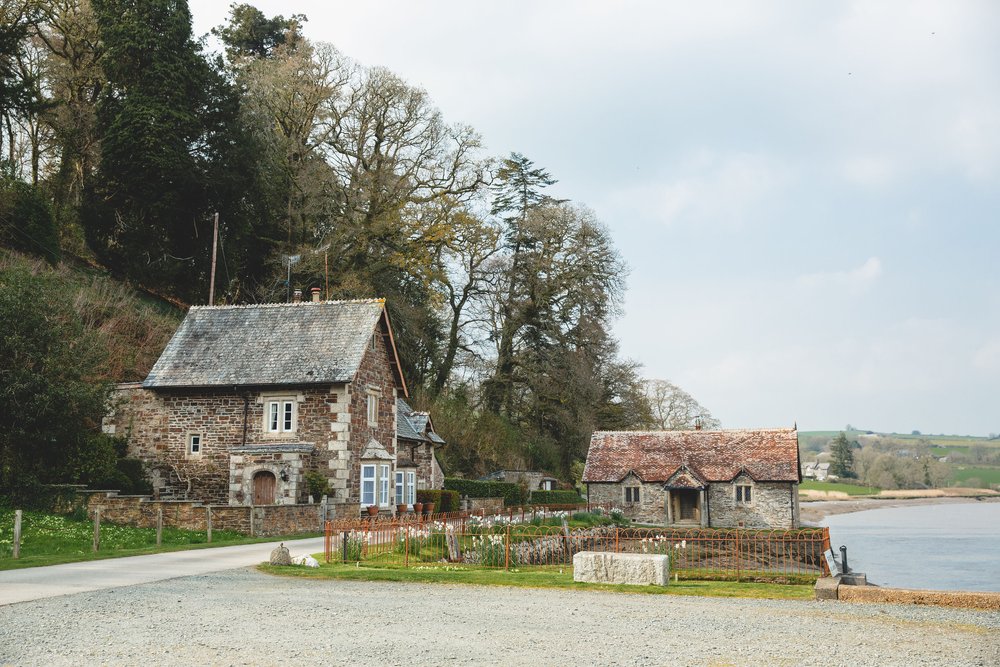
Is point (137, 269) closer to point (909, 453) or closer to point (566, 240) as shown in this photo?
point (566, 240)

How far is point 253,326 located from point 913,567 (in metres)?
27.2

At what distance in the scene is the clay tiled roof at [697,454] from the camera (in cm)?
4528

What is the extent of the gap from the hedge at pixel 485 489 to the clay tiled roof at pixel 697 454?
534cm

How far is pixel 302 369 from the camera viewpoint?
3105 cm

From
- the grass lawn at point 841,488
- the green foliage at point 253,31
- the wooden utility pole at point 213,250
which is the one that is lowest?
the grass lawn at point 841,488

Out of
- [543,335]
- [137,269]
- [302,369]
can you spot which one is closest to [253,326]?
[302,369]

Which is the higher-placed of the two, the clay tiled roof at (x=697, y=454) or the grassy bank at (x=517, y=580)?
the clay tiled roof at (x=697, y=454)

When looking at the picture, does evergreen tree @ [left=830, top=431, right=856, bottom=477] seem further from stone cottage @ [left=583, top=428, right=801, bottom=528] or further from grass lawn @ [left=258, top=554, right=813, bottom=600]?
grass lawn @ [left=258, top=554, right=813, bottom=600]

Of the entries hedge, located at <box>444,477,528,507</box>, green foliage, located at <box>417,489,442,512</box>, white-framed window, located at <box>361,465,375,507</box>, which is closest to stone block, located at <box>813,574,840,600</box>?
white-framed window, located at <box>361,465,375,507</box>

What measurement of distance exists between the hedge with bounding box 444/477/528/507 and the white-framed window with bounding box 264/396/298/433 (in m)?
13.3

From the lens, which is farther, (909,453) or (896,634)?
(909,453)

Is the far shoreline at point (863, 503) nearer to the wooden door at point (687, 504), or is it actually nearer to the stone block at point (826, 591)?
the wooden door at point (687, 504)

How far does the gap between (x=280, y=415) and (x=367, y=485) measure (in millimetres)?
3953

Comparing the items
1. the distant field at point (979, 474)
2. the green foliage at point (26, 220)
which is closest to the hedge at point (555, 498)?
the green foliage at point (26, 220)
